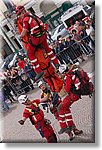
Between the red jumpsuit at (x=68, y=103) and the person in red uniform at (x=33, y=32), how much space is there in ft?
0.44

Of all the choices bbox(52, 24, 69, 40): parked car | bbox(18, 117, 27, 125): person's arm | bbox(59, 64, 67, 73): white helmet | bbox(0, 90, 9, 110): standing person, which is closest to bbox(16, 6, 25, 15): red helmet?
bbox(52, 24, 69, 40): parked car

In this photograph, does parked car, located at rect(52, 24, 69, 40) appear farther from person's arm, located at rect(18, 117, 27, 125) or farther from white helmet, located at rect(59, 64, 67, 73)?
person's arm, located at rect(18, 117, 27, 125)

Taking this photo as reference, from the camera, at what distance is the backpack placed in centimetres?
302

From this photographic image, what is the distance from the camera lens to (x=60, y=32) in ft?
9.98

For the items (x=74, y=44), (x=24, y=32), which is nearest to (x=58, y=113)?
(x=74, y=44)

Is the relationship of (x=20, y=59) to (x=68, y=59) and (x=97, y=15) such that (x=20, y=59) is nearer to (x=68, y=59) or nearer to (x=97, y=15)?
(x=68, y=59)

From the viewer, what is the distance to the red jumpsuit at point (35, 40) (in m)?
2.99

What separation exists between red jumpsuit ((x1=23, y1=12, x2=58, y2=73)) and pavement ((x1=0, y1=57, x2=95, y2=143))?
0.63 ft

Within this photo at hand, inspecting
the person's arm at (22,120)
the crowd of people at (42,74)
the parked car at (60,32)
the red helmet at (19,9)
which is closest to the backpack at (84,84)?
the crowd of people at (42,74)

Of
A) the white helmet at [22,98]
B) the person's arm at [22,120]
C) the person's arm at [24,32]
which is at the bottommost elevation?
the person's arm at [22,120]

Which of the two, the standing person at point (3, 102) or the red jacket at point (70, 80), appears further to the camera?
the standing person at point (3, 102)

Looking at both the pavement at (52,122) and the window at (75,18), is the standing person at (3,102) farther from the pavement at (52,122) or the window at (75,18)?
the window at (75,18)

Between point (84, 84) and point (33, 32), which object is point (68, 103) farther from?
point (33, 32)

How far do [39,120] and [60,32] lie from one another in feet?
2.05
